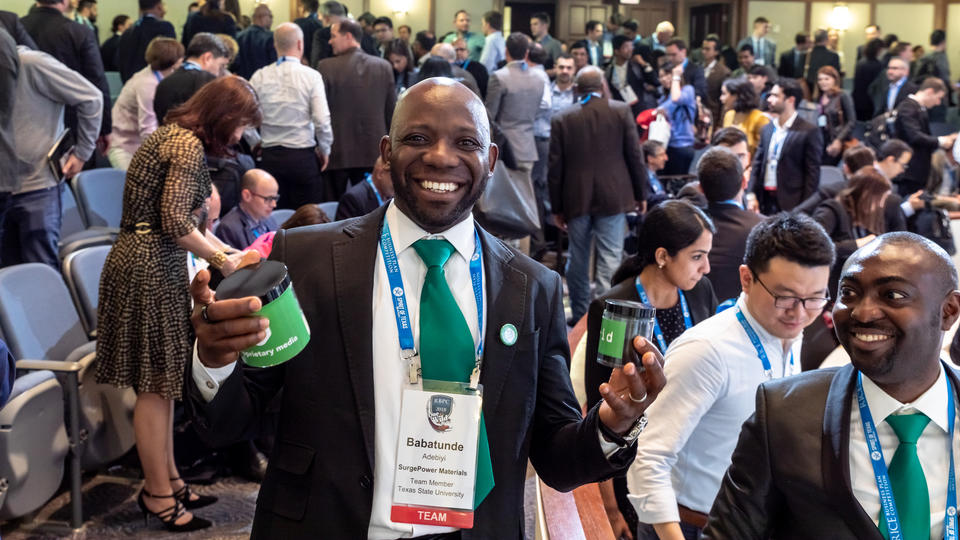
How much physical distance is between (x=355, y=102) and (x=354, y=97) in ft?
0.11

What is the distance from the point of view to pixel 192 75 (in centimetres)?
586

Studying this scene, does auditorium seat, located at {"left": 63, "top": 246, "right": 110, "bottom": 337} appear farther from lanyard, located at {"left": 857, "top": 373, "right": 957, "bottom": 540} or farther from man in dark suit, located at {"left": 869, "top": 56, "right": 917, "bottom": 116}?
man in dark suit, located at {"left": 869, "top": 56, "right": 917, "bottom": 116}

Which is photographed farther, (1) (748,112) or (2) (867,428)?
(1) (748,112)

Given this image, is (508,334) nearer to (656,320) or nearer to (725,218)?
(656,320)

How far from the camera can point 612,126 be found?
7.03 meters

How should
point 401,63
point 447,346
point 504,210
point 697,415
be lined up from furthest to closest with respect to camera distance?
point 401,63 → point 504,210 → point 697,415 → point 447,346

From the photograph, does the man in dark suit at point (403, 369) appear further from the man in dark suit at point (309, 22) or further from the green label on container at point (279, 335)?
the man in dark suit at point (309, 22)

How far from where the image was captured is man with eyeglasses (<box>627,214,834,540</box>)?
2418 millimetres

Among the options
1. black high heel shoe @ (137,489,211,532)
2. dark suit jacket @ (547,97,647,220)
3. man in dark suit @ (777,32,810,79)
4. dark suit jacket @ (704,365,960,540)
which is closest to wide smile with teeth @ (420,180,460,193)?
dark suit jacket @ (704,365,960,540)

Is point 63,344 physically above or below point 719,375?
below

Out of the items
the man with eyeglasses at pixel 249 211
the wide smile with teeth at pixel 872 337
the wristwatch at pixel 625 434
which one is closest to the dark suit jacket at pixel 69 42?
the man with eyeglasses at pixel 249 211

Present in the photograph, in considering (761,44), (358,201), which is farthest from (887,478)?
(761,44)

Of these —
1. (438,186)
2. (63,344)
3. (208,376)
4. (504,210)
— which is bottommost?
Answer: (63,344)

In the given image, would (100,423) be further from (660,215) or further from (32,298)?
(660,215)
